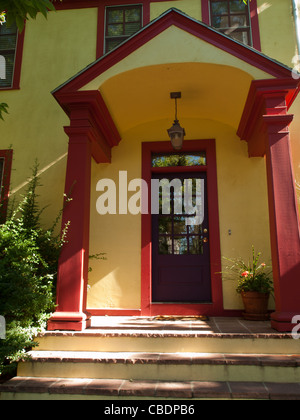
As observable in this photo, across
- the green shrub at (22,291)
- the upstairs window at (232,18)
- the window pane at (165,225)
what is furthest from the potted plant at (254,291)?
the upstairs window at (232,18)

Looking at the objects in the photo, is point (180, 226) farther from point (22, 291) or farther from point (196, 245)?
point (22, 291)

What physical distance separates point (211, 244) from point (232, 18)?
423cm

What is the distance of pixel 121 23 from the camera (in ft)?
20.8

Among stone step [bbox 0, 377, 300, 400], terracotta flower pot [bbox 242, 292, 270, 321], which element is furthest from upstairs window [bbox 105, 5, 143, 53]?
stone step [bbox 0, 377, 300, 400]

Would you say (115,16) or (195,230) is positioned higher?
(115,16)

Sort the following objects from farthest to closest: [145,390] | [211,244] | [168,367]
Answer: [211,244], [168,367], [145,390]

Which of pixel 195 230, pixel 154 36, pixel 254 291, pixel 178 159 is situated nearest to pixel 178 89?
pixel 154 36

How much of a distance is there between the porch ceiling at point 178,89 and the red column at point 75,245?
89 cm

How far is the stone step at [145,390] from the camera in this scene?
9.64ft

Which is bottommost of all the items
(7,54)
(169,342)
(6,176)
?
(169,342)

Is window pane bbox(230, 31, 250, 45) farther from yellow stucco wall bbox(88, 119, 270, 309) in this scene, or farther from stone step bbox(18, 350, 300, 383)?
stone step bbox(18, 350, 300, 383)

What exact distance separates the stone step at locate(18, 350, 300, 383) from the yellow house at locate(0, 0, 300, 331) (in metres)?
0.49

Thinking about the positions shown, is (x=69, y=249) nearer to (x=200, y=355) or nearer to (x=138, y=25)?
(x=200, y=355)

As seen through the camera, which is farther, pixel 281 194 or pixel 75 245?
pixel 75 245
